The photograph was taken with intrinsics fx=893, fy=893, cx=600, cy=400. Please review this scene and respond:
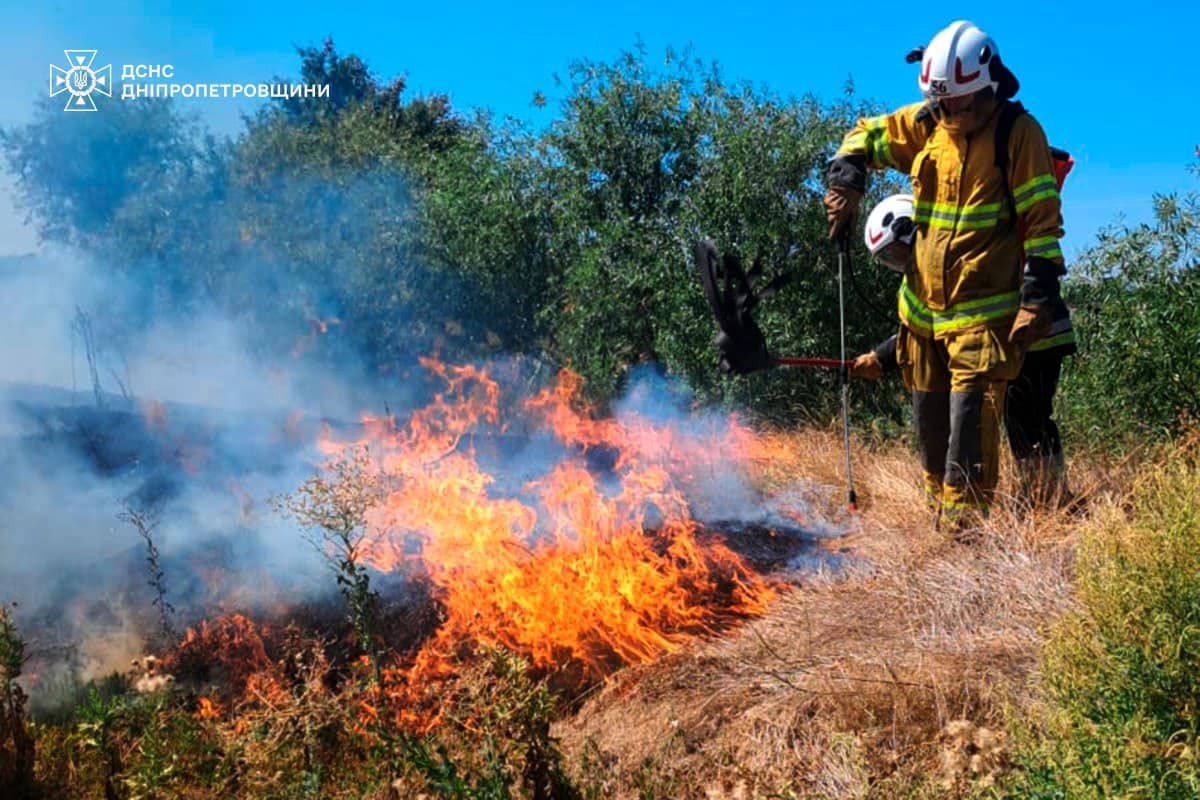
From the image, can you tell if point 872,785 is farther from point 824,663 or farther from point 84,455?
point 84,455

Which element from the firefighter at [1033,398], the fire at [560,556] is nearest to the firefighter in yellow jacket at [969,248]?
the firefighter at [1033,398]

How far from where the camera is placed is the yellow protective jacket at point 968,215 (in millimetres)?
4047

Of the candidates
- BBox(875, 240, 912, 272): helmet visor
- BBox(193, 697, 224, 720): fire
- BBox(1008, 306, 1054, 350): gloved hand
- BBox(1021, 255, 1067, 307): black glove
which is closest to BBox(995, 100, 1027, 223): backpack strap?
BBox(1021, 255, 1067, 307): black glove

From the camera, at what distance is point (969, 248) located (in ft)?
14.2

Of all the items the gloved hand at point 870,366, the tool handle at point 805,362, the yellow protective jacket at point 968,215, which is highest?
the yellow protective jacket at point 968,215

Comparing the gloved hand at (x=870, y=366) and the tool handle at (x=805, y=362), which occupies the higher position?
the tool handle at (x=805, y=362)

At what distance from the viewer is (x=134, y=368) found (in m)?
14.4

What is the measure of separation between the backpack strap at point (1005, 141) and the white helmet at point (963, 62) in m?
0.13

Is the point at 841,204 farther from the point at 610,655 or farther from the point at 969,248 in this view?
the point at 610,655

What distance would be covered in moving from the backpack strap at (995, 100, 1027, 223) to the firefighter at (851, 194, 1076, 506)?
0.56m

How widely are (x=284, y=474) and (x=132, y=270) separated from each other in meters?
8.41

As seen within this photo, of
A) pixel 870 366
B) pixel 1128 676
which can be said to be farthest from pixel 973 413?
pixel 1128 676

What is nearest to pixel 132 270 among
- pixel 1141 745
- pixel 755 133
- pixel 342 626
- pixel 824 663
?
pixel 755 133

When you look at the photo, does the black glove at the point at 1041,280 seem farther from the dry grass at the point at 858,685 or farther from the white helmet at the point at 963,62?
the dry grass at the point at 858,685
